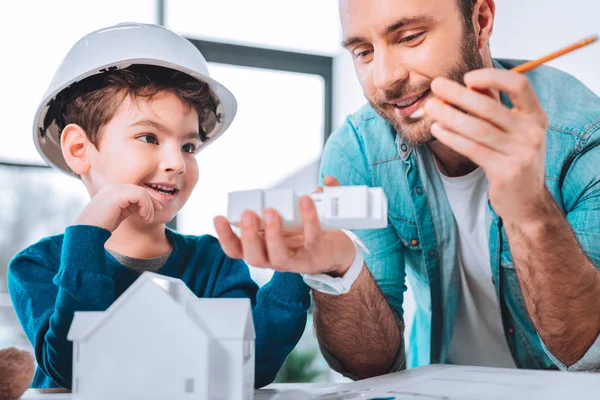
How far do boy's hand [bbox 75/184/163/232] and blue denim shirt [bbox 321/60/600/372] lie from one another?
0.61 metres

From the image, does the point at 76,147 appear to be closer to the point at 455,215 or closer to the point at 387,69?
the point at 387,69

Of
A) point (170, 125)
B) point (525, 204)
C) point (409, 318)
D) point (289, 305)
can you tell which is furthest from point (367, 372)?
point (409, 318)

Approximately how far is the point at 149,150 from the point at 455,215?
767 mm

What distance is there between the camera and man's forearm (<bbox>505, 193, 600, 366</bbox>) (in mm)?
1184

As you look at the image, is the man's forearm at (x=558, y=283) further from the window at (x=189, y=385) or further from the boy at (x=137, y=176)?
the window at (x=189, y=385)

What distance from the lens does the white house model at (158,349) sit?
2.47 feet

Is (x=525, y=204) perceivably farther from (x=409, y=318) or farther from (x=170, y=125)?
(x=409, y=318)

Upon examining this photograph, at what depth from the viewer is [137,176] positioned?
3.96ft

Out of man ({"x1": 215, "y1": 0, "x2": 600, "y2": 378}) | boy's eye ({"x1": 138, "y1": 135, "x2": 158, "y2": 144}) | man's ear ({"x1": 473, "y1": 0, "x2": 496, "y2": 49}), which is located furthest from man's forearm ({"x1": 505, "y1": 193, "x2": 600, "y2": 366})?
boy's eye ({"x1": 138, "y1": 135, "x2": 158, "y2": 144})

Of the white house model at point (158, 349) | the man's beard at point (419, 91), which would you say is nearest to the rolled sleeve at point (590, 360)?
the man's beard at point (419, 91)

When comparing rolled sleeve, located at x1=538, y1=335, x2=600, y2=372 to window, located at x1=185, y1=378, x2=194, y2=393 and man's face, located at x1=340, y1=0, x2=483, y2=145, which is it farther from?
window, located at x1=185, y1=378, x2=194, y2=393

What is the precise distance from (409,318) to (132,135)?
8.39 ft

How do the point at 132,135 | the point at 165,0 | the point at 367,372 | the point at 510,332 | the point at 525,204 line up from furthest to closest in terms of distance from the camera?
the point at 165,0, the point at 510,332, the point at 367,372, the point at 132,135, the point at 525,204

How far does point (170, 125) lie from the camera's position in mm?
1236
